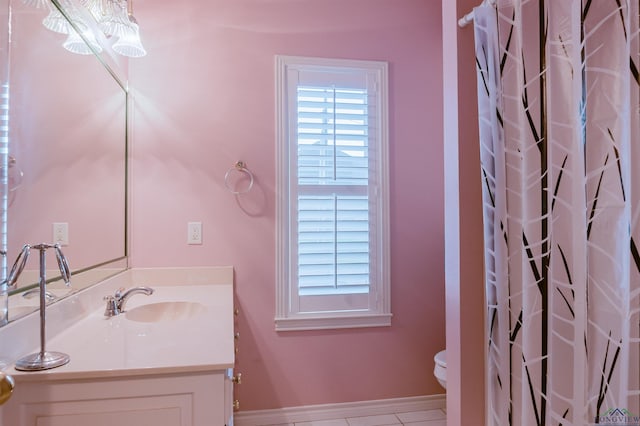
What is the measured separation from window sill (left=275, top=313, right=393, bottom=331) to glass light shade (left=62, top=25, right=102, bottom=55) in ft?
5.39

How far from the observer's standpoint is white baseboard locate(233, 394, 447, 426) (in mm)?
2156

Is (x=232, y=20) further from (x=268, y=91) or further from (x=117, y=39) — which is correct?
(x=117, y=39)

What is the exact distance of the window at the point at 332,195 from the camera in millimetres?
2211

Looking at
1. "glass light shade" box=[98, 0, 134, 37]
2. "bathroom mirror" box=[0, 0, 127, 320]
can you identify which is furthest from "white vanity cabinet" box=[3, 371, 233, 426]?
"glass light shade" box=[98, 0, 134, 37]

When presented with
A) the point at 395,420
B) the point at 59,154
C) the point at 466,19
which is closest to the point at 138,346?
the point at 59,154

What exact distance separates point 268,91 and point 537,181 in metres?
1.60

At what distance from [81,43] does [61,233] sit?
0.79 meters

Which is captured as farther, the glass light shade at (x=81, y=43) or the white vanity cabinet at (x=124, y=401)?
the glass light shade at (x=81, y=43)

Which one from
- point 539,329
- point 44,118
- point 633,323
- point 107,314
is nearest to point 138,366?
point 107,314

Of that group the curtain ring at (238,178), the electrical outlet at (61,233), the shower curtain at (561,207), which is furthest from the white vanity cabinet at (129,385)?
the curtain ring at (238,178)

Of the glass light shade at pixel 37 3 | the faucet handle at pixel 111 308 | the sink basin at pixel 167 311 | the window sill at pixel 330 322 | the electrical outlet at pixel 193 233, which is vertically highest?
the glass light shade at pixel 37 3

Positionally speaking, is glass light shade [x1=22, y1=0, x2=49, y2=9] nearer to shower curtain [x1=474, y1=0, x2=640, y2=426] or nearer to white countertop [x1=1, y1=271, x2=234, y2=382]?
white countertop [x1=1, y1=271, x2=234, y2=382]

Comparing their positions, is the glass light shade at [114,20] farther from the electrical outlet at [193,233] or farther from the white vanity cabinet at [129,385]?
the white vanity cabinet at [129,385]

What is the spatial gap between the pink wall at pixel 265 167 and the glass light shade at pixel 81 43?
1.61ft
